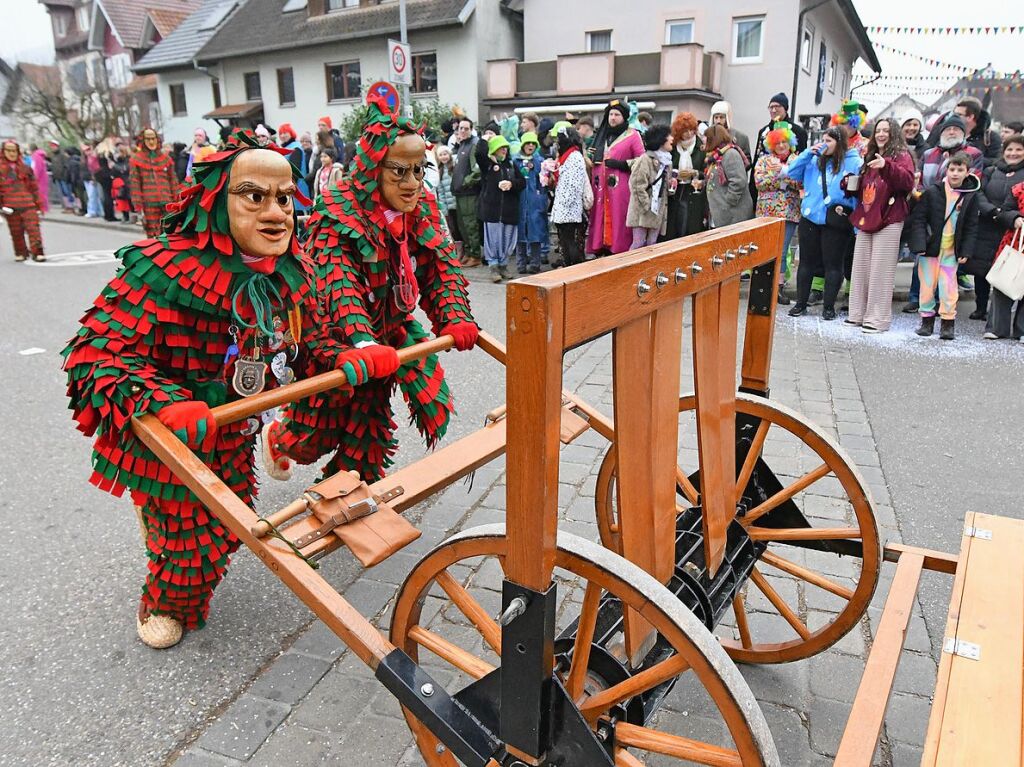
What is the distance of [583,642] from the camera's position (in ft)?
5.05

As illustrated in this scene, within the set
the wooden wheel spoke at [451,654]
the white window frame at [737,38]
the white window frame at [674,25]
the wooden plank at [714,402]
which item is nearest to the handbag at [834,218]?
the wooden plank at [714,402]

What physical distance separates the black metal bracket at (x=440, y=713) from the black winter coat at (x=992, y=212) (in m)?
6.39

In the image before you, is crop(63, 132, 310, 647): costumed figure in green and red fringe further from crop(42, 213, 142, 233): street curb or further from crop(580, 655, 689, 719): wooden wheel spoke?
crop(42, 213, 142, 233): street curb

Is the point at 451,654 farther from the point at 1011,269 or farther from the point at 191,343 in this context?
the point at 1011,269

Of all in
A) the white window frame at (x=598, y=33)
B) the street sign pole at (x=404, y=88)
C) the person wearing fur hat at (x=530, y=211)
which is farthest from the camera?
the white window frame at (x=598, y=33)

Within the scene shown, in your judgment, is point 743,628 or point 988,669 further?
point 743,628

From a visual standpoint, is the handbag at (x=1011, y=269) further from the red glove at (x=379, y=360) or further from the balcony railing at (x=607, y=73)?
the balcony railing at (x=607, y=73)

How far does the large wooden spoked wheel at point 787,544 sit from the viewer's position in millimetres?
2070

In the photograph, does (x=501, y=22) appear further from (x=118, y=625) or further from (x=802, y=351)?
(x=118, y=625)

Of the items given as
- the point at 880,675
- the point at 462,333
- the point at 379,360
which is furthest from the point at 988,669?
the point at 462,333

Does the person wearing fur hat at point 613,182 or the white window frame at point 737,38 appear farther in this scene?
the white window frame at point 737,38

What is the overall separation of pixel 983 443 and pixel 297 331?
12.5 feet

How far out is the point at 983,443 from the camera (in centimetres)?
424

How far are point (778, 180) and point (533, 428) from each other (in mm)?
6726
